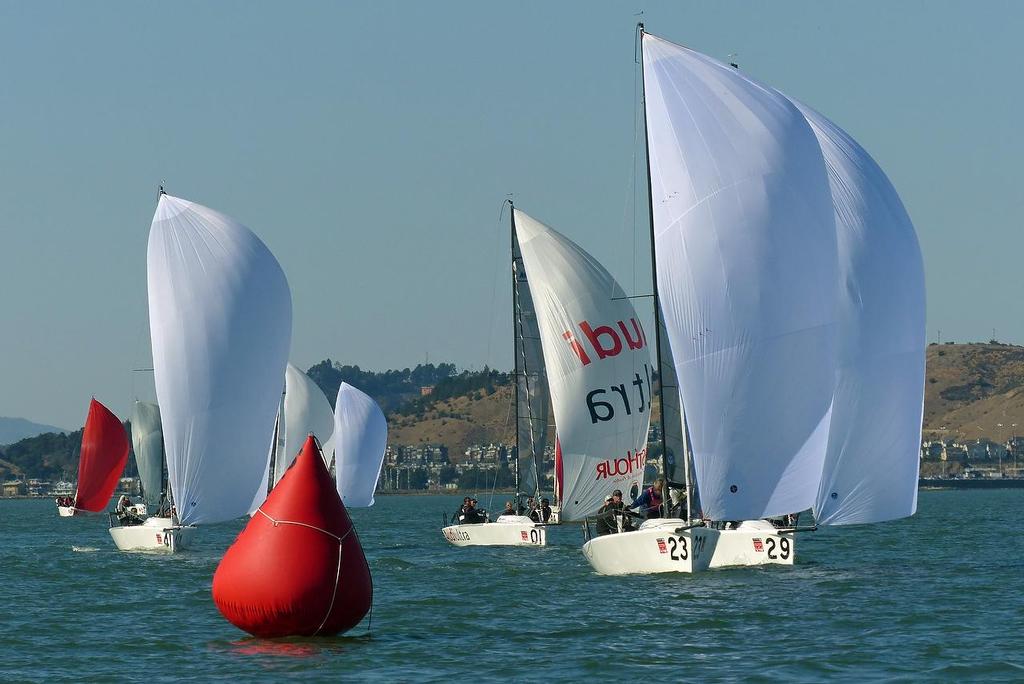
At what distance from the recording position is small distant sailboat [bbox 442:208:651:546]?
43375mm

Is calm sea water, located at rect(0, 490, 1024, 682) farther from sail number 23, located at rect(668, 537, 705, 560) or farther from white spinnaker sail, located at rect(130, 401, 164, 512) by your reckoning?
white spinnaker sail, located at rect(130, 401, 164, 512)

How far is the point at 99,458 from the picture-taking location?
253 ft

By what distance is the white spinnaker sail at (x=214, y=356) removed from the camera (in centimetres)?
3984

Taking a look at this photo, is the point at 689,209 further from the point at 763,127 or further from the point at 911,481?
the point at 911,481

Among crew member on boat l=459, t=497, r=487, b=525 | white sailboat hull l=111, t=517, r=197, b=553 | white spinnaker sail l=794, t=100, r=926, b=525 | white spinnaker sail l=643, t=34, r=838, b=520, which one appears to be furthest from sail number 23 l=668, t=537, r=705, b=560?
crew member on boat l=459, t=497, r=487, b=525

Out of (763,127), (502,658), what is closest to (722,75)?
(763,127)

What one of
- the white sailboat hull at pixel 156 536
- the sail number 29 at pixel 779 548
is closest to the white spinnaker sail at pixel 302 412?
the white sailboat hull at pixel 156 536

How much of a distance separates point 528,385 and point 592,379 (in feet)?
18.0

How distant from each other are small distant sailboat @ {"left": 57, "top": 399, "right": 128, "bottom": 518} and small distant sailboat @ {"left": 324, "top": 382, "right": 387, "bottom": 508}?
30.2ft

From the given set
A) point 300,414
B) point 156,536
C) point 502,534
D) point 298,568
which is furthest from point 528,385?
point 298,568

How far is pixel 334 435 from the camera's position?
75.4m

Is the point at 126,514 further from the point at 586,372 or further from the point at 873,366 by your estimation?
the point at 873,366

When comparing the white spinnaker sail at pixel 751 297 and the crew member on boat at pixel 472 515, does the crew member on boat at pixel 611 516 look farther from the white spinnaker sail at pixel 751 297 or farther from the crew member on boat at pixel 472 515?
the crew member on boat at pixel 472 515

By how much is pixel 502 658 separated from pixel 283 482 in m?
3.48
